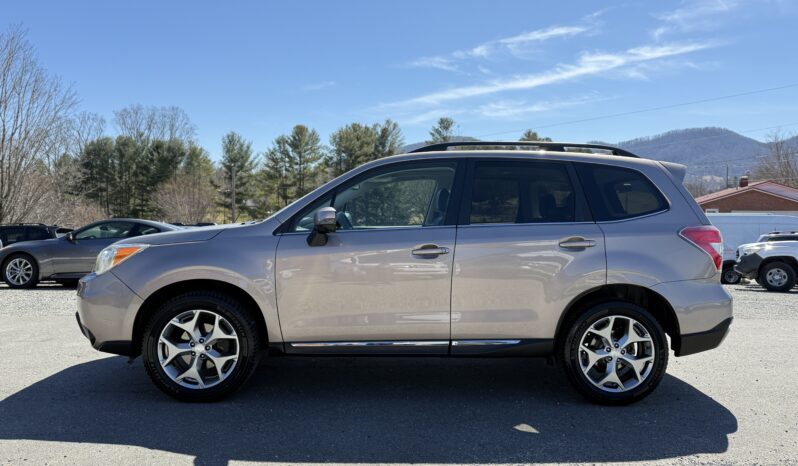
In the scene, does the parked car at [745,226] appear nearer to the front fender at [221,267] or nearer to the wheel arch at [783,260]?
the wheel arch at [783,260]

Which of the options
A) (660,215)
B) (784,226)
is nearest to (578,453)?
(660,215)

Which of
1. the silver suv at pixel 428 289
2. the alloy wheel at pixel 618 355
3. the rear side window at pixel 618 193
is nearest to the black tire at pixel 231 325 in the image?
the silver suv at pixel 428 289

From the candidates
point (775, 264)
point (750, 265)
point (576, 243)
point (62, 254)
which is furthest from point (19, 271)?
point (775, 264)

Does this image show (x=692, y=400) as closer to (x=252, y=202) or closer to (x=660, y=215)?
(x=660, y=215)

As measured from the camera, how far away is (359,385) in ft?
15.4

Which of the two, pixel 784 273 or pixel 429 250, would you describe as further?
pixel 784 273

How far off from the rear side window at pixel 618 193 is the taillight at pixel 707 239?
10.2 inches

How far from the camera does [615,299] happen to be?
4.16 m

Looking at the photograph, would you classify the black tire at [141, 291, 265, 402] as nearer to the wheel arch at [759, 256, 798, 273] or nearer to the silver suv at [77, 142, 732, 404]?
the silver suv at [77, 142, 732, 404]

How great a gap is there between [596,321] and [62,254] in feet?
37.9

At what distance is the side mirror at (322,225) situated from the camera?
3.96 meters

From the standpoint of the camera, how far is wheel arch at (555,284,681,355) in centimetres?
416

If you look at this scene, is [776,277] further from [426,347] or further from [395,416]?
[395,416]

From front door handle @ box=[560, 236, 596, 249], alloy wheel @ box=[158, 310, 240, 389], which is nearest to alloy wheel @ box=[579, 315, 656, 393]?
front door handle @ box=[560, 236, 596, 249]
